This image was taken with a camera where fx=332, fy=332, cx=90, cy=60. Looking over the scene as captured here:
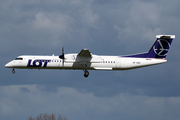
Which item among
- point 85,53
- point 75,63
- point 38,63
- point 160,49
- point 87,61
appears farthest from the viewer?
point 160,49

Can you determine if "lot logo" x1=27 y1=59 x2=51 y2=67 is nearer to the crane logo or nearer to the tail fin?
the tail fin

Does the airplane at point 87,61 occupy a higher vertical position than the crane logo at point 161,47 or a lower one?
lower

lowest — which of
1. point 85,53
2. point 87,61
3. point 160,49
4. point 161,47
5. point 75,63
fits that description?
point 75,63


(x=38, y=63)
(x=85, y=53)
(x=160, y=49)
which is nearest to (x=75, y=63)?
(x=85, y=53)

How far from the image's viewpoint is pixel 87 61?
39875mm

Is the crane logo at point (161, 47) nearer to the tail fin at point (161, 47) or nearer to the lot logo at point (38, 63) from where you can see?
the tail fin at point (161, 47)

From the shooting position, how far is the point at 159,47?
41.6 metres

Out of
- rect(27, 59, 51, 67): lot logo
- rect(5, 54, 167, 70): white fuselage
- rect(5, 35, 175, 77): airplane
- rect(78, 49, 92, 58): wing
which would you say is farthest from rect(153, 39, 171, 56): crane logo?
rect(27, 59, 51, 67): lot logo

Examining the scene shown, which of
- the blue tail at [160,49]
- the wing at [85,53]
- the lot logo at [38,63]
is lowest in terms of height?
the lot logo at [38,63]

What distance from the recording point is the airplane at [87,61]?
130 ft

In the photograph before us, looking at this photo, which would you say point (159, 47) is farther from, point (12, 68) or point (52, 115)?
point (52, 115)

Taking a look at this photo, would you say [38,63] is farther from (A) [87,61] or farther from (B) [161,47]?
(B) [161,47]

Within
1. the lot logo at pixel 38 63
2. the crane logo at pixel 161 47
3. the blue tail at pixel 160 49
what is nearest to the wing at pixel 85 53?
the lot logo at pixel 38 63

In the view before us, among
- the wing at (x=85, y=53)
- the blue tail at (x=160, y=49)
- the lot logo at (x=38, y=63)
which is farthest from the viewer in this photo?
the blue tail at (x=160, y=49)
